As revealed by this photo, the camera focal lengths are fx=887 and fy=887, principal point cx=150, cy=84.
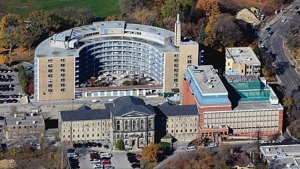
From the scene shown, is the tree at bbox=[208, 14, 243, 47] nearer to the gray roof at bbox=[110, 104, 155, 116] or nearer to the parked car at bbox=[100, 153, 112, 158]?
the gray roof at bbox=[110, 104, 155, 116]

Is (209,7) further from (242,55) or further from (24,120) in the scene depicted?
(24,120)

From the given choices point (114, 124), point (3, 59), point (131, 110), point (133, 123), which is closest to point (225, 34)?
point (3, 59)

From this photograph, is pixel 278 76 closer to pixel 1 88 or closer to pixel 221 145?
pixel 221 145

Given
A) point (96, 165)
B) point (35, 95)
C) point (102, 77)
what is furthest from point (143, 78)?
point (96, 165)

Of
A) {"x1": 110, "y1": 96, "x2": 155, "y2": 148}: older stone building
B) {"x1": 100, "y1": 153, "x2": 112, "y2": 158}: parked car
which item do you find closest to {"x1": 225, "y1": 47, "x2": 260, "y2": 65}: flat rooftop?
{"x1": 110, "y1": 96, "x2": 155, "y2": 148}: older stone building

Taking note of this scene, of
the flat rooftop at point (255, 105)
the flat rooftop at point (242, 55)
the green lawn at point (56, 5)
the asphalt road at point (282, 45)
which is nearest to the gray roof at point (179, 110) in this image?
the flat rooftop at point (255, 105)

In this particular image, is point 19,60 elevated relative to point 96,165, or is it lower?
elevated
